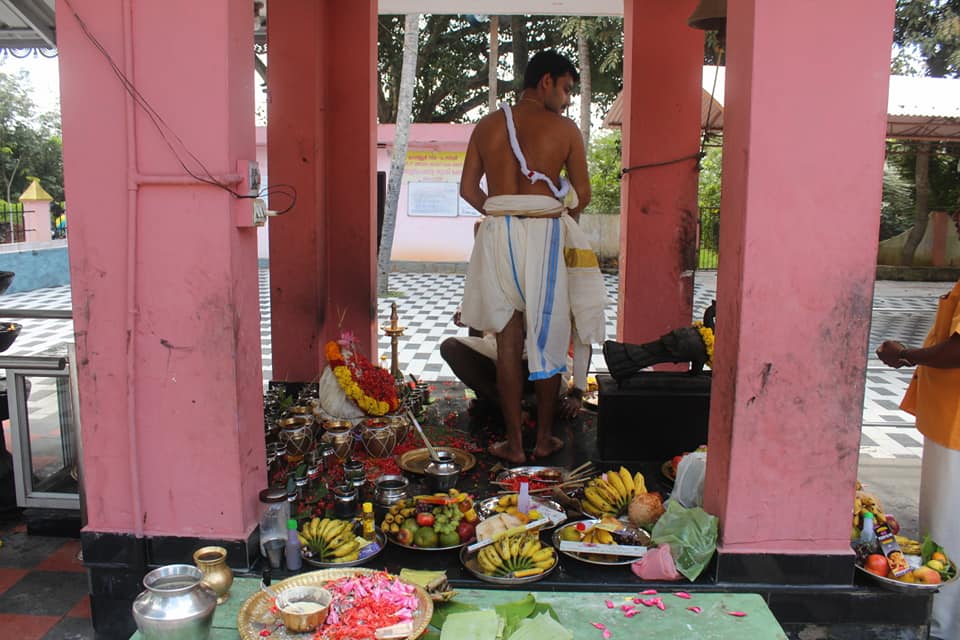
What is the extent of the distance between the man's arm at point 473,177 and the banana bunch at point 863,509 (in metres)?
2.51

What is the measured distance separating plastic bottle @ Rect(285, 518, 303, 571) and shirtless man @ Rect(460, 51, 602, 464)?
171cm

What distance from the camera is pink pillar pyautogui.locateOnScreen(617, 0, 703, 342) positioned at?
230 inches

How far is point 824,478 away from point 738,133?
1460 millimetres

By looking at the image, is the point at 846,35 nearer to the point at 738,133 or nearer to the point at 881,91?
the point at 881,91

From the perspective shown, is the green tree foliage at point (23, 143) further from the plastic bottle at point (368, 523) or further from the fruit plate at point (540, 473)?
the plastic bottle at point (368, 523)

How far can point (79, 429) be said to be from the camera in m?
3.35

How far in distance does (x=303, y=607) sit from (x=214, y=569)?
0.47 m

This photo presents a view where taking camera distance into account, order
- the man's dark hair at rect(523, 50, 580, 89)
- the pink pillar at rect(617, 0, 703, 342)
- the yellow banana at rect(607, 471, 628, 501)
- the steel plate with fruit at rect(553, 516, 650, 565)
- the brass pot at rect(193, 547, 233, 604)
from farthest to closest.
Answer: the pink pillar at rect(617, 0, 703, 342) → the man's dark hair at rect(523, 50, 580, 89) → the yellow banana at rect(607, 471, 628, 501) → the steel plate with fruit at rect(553, 516, 650, 565) → the brass pot at rect(193, 547, 233, 604)

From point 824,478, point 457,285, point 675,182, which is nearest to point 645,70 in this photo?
point 675,182

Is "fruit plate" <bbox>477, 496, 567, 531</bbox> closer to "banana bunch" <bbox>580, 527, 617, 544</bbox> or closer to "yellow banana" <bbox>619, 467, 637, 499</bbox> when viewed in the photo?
"banana bunch" <bbox>580, 527, 617, 544</bbox>

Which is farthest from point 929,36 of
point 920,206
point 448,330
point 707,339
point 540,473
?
point 540,473

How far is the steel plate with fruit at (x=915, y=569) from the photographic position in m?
3.15

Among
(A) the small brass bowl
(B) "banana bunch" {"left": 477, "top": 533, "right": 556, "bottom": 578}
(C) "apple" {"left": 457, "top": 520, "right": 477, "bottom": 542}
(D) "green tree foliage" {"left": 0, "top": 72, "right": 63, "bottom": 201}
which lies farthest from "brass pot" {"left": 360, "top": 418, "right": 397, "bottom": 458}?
(D) "green tree foliage" {"left": 0, "top": 72, "right": 63, "bottom": 201}

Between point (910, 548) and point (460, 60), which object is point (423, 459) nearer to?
point (910, 548)
